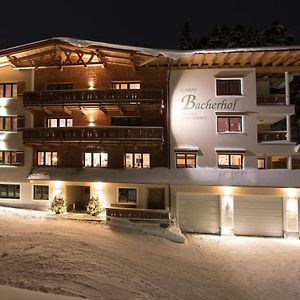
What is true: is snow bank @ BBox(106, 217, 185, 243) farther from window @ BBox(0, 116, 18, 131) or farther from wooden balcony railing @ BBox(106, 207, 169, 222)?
window @ BBox(0, 116, 18, 131)

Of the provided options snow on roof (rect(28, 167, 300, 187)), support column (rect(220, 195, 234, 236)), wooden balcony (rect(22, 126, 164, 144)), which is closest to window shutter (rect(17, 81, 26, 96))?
wooden balcony (rect(22, 126, 164, 144))

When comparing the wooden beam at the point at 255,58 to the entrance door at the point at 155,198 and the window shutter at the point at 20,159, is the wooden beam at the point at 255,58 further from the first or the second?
the window shutter at the point at 20,159

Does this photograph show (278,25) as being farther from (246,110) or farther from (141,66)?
(141,66)

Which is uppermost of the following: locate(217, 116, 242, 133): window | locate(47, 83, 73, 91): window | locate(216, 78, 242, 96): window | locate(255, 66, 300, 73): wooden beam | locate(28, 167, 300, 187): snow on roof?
locate(255, 66, 300, 73): wooden beam

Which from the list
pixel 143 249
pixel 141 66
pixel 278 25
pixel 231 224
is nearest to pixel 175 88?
pixel 141 66

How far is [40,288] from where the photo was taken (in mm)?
8102

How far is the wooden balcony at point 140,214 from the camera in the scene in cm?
1933

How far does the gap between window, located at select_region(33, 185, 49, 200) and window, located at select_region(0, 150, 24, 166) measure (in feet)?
8.33

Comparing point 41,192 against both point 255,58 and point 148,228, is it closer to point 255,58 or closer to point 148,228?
point 148,228

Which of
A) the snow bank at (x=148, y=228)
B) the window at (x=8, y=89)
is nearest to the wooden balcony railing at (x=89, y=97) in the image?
the window at (x=8, y=89)

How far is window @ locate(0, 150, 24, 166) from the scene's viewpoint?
76.1 feet

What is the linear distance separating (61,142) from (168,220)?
10.3 m

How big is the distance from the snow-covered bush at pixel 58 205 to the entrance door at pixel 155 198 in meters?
6.84

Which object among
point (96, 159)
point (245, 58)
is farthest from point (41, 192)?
point (245, 58)
